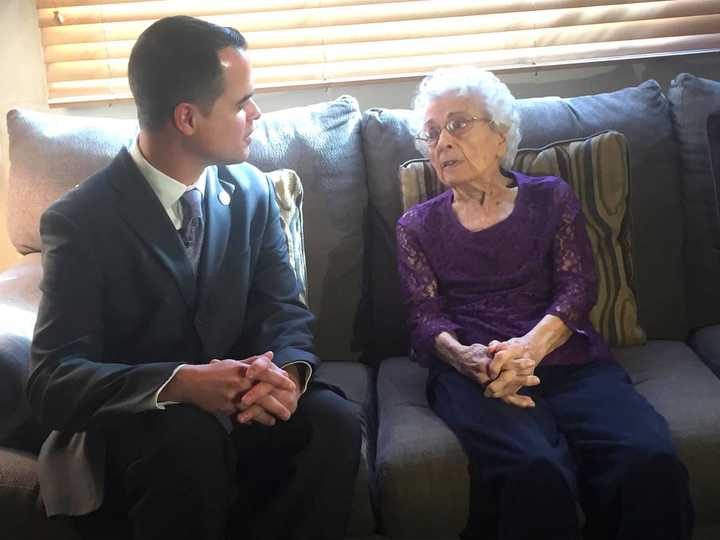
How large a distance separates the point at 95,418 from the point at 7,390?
10.1 inches

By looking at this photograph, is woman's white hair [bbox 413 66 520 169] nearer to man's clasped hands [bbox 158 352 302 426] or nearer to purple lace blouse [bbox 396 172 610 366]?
purple lace blouse [bbox 396 172 610 366]

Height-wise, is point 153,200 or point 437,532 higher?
point 153,200

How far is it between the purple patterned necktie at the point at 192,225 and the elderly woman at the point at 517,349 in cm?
49

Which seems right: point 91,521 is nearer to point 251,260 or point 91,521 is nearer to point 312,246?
point 251,260

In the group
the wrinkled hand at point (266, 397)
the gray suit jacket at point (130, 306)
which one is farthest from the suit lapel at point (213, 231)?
the wrinkled hand at point (266, 397)

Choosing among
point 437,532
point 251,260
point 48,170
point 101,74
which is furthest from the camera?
point 101,74

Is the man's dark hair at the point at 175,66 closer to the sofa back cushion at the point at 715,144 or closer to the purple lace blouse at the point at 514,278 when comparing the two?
the purple lace blouse at the point at 514,278

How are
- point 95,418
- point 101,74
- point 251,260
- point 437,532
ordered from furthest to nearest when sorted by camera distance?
point 101,74, point 251,260, point 437,532, point 95,418

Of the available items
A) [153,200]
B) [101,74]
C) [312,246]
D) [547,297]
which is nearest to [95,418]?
[153,200]

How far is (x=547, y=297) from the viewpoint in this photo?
5.99ft

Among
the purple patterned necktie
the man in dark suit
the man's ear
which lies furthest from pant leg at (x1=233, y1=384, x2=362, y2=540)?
the man's ear

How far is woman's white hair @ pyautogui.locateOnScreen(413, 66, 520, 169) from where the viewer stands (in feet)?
6.03

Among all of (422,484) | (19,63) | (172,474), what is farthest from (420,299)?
(19,63)

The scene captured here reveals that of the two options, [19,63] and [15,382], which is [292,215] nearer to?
[15,382]
